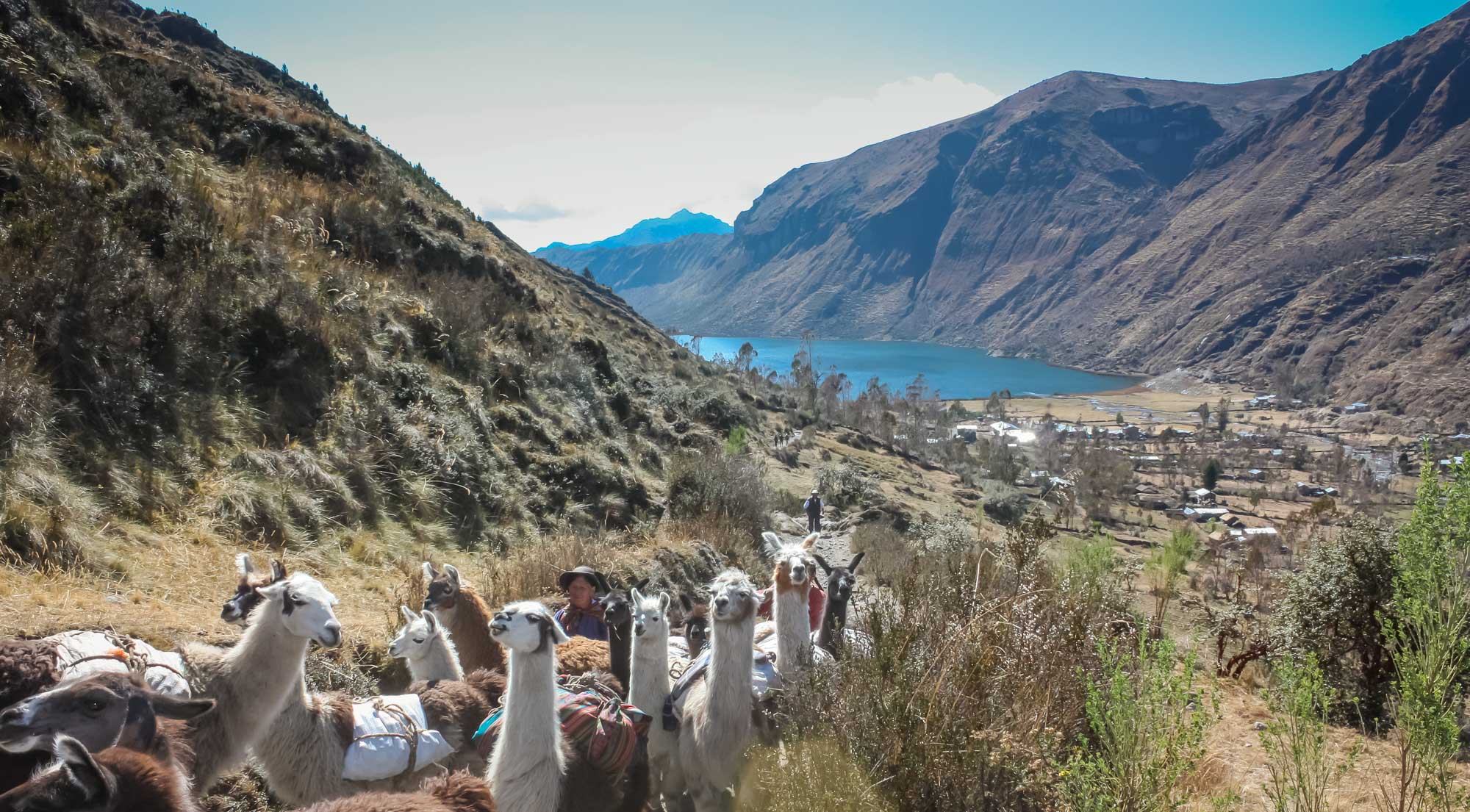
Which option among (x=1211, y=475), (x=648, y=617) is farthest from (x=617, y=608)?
(x=1211, y=475)

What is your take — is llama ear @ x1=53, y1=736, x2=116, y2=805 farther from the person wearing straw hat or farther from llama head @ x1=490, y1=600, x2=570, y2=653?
the person wearing straw hat

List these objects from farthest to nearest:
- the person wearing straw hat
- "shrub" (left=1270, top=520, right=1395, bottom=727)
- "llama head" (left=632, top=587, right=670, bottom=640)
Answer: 1. "shrub" (left=1270, top=520, right=1395, bottom=727)
2. the person wearing straw hat
3. "llama head" (left=632, top=587, right=670, bottom=640)

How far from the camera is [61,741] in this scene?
78.4 inches

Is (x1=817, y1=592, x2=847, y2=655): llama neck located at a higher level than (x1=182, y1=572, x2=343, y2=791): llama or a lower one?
lower

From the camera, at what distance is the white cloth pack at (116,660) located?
3221 millimetres

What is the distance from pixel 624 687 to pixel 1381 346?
153 metres

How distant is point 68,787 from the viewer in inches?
80.0

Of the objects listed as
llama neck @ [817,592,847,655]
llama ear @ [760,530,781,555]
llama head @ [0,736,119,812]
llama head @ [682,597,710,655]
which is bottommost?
llama head @ [682,597,710,655]

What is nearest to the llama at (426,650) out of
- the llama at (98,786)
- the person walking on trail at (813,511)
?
the llama at (98,786)

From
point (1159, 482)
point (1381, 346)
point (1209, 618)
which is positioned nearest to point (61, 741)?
point (1209, 618)

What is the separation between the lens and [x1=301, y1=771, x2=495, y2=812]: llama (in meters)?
2.69

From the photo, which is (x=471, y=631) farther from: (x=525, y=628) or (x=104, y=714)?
(x=104, y=714)

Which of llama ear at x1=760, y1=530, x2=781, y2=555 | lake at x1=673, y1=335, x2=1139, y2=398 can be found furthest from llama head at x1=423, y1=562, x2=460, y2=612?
lake at x1=673, y1=335, x2=1139, y2=398

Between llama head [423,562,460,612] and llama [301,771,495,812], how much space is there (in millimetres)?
1906
